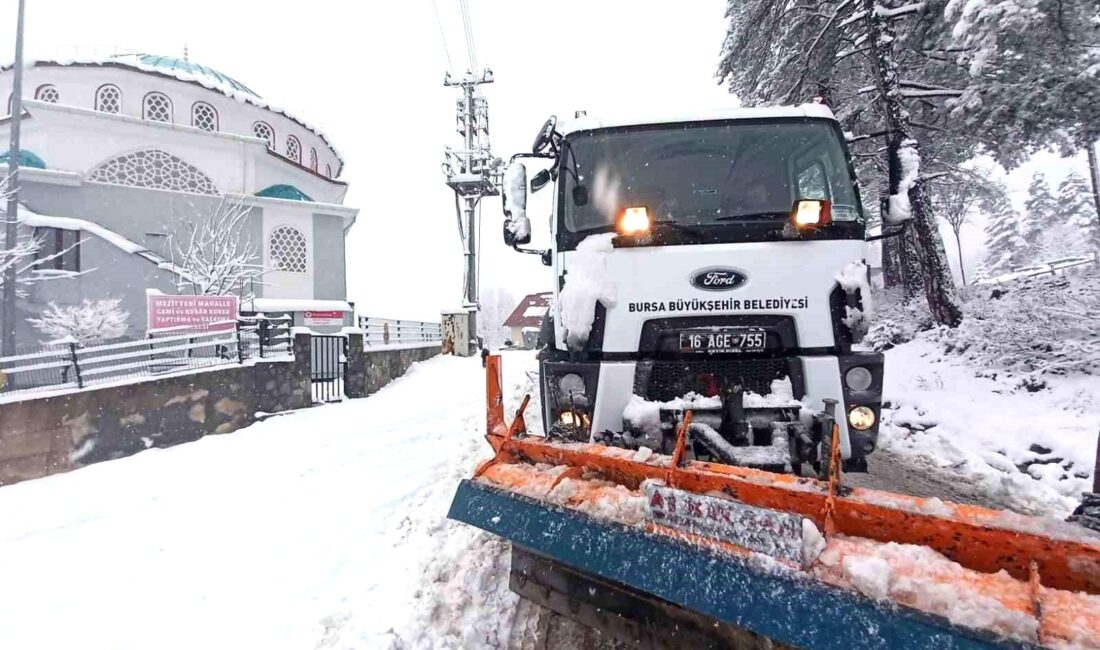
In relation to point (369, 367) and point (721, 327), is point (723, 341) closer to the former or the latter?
point (721, 327)

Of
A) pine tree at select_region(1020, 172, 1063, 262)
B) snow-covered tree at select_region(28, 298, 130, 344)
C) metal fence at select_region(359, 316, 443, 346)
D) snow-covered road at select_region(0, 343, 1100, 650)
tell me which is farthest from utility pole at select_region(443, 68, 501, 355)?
pine tree at select_region(1020, 172, 1063, 262)

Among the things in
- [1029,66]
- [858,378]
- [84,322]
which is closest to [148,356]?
[858,378]

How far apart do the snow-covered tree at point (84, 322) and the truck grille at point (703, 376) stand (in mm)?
20519

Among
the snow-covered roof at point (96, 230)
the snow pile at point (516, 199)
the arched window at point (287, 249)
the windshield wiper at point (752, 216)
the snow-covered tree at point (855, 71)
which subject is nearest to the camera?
the windshield wiper at point (752, 216)

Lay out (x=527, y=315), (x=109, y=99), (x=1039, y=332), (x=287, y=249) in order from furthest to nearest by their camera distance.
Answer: (x=527, y=315) → (x=287, y=249) → (x=109, y=99) → (x=1039, y=332)

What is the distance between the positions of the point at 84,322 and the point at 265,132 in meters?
14.8

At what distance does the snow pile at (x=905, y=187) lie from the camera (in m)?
4.07

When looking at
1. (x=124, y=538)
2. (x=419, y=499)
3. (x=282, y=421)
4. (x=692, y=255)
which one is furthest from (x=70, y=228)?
(x=692, y=255)

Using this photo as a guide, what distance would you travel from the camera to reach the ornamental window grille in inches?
938

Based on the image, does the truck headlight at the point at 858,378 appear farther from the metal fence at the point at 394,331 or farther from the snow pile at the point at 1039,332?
the metal fence at the point at 394,331

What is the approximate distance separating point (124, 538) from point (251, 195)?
24.6 metres

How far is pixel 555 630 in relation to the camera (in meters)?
3.04

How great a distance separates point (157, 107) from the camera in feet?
85.5

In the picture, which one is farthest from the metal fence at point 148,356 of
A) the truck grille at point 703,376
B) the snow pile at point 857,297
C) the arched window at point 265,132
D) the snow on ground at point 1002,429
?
the arched window at point 265,132
